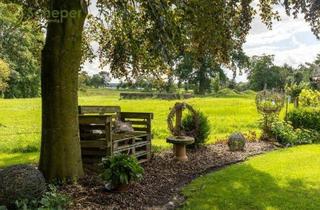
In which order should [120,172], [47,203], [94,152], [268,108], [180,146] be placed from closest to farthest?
[47,203] → [120,172] → [94,152] → [180,146] → [268,108]

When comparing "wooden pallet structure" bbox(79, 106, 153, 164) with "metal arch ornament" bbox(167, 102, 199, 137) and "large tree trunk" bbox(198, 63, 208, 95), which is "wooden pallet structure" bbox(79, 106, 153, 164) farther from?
"large tree trunk" bbox(198, 63, 208, 95)

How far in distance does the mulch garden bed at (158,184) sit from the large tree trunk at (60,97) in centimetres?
63

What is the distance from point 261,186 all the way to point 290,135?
8.07m

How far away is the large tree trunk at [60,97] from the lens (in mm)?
8398

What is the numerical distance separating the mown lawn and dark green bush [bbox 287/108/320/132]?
617 cm

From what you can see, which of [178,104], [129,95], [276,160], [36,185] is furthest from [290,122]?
[129,95]

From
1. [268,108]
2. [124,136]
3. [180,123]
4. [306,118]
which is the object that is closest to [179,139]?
[180,123]

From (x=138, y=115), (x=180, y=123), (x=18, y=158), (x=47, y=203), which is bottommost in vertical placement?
(x=18, y=158)

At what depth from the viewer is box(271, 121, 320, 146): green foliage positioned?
16797mm

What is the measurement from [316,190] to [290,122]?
31.7 feet

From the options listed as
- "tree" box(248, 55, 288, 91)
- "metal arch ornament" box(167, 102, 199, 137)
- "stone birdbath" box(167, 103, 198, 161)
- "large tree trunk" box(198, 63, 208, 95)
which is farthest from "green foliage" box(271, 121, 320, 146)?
"tree" box(248, 55, 288, 91)

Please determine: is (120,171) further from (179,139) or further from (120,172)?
(179,139)

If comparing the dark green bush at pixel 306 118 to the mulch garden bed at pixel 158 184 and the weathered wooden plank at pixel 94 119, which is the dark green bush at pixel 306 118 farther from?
the weathered wooden plank at pixel 94 119

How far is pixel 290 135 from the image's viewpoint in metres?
16.9
